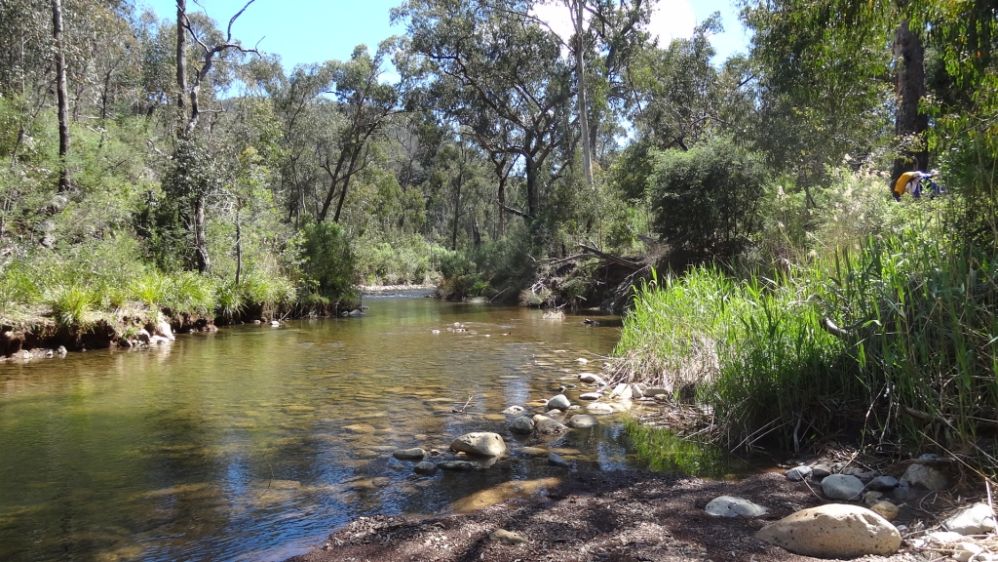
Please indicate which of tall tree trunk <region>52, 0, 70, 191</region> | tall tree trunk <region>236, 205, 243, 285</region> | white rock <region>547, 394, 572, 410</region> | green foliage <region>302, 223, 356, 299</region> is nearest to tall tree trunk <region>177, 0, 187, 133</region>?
tall tree trunk <region>52, 0, 70, 191</region>

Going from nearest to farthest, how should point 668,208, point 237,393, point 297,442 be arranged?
point 297,442, point 237,393, point 668,208

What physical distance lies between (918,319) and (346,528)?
388 cm

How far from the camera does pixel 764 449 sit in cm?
487

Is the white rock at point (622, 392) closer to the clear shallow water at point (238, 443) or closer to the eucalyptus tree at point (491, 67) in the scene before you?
the clear shallow water at point (238, 443)

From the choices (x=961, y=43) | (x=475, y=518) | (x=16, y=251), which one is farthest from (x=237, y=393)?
(x=961, y=43)

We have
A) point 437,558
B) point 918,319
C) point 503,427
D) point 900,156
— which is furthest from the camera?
point 900,156

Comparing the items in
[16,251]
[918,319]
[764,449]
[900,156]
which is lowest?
[764,449]

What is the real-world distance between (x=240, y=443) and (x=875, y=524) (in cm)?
484

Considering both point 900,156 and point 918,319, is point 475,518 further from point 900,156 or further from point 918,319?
point 900,156

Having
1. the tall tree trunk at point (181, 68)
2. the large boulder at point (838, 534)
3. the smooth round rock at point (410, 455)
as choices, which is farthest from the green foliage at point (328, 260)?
→ the large boulder at point (838, 534)

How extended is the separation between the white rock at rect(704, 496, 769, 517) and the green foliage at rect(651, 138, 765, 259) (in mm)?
13725

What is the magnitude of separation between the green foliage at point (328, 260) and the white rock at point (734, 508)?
17.6 metres

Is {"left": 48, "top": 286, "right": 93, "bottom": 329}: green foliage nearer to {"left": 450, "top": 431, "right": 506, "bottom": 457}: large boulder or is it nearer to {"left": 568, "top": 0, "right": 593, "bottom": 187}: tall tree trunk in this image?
{"left": 450, "top": 431, "right": 506, "bottom": 457}: large boulder

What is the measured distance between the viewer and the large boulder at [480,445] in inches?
196
